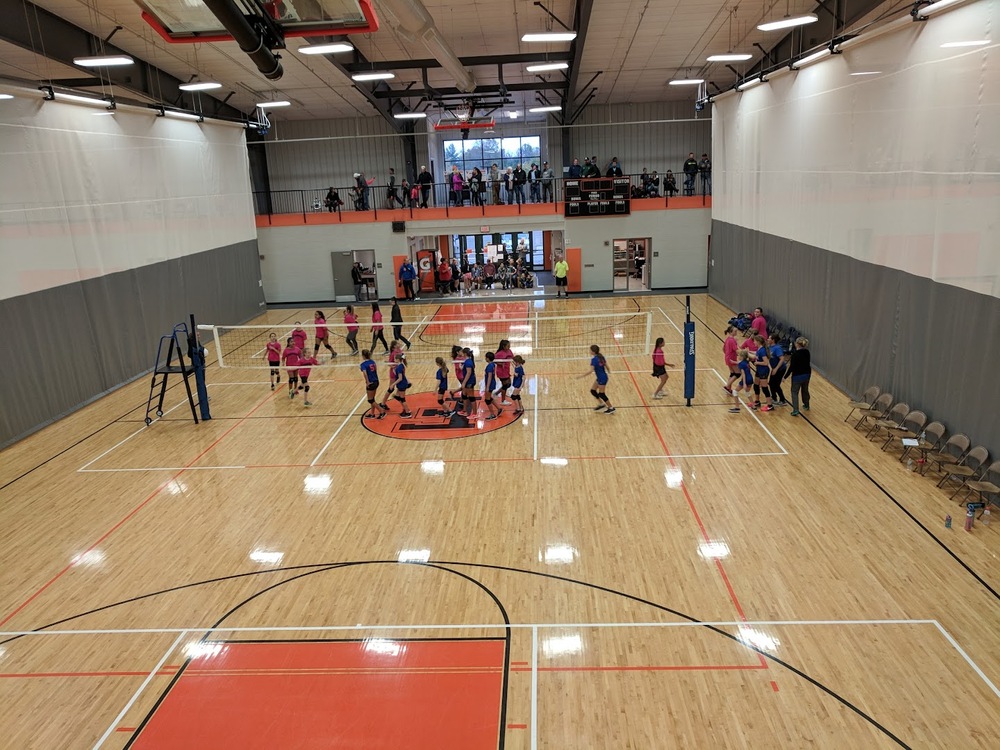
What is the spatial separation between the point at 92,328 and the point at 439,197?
20.5 m

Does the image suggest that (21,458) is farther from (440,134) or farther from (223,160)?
(440,134)

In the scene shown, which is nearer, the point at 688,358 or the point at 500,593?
the point at 500,593

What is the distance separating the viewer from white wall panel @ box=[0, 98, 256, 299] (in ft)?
49.2

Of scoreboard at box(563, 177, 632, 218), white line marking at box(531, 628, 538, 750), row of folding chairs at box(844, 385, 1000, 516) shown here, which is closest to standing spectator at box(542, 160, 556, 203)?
scoreboard at box(563, 177, 632, 218)

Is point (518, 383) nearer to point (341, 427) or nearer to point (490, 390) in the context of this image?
point (490, 390)

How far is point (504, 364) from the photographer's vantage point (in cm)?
1516

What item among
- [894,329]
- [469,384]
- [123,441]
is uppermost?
[894,329]

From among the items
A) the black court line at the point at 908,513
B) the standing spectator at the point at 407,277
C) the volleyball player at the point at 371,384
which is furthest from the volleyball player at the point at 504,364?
the standing spectator at the point at 407,277

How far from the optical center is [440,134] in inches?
1395

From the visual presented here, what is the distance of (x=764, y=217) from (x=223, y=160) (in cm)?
1955

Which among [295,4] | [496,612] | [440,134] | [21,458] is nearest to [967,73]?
[295,4]

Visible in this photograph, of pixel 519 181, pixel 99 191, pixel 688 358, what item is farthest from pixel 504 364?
pixel 519 181

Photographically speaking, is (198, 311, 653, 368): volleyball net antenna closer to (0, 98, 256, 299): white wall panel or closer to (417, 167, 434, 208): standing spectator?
(0, 98, 256, 299): white wall panel

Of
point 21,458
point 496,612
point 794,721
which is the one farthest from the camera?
point 21,458
